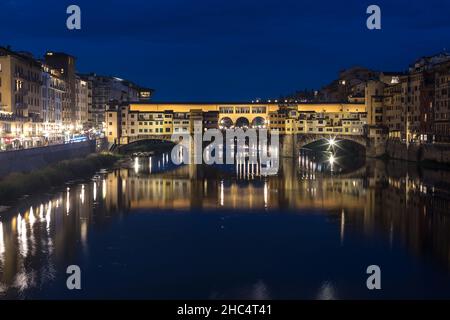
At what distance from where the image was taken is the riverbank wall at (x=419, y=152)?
3506cm

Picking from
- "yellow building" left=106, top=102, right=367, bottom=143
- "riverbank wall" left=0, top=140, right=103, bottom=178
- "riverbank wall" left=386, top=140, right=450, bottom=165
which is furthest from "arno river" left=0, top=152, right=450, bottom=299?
"yellow building" left=106, top=102, right=367, bottom=143

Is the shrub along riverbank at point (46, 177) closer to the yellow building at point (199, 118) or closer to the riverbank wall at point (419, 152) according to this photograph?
the yellow building at point (199, 118)

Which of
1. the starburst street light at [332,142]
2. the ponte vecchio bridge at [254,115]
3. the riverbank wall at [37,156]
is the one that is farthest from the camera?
the starburst street light at [332,142]

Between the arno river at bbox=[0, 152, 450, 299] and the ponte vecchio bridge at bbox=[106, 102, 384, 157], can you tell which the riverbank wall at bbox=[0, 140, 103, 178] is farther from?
the ponte vecchio bridge at bbox=[106, 102, 384, 157]

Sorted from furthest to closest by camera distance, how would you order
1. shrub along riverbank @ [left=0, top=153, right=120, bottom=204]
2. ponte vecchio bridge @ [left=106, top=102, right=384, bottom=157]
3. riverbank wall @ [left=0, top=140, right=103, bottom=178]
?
ponte vecchio bridge @ [left=106, top=102, right=384, bottom=157] → riverbank wall @ [left=0, top=140, right=103, bottom=178] → shrub along riverbank @ [left=0, top=153, right=120, bottom=204]

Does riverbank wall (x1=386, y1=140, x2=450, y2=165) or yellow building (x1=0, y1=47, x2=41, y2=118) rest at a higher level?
yellow building (x1=0, y1=47, x2=41, y2=118)

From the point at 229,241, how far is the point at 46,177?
1233 centimetres

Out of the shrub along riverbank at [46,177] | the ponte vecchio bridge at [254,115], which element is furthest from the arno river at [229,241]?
the ponte vecchio bridge at [254,115]

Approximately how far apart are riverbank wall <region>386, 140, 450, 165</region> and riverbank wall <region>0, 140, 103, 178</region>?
21.1 m

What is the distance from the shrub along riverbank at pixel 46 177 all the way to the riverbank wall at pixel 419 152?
19.6 meters

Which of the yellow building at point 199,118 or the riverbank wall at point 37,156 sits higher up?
the yellow building at point 199,118

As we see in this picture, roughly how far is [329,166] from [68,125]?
76.5ft

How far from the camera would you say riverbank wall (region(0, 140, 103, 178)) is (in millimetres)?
24156

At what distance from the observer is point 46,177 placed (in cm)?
2631
